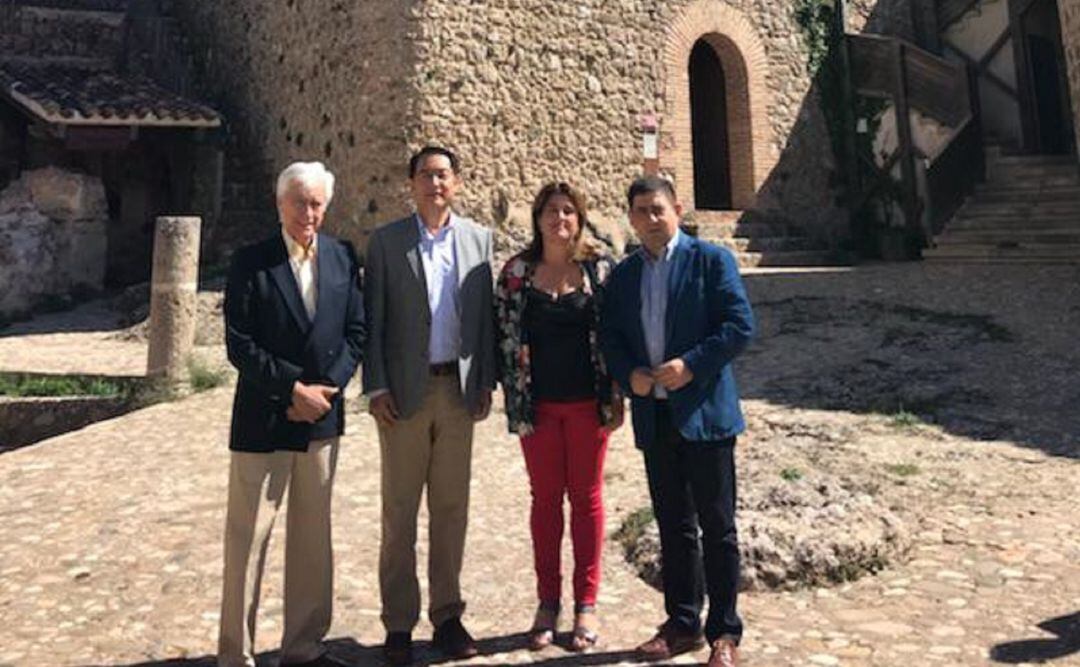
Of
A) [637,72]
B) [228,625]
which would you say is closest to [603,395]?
[228,625]

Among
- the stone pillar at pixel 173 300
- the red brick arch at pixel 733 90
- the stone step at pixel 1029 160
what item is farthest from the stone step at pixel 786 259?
the stone pillar at pixel 173 300

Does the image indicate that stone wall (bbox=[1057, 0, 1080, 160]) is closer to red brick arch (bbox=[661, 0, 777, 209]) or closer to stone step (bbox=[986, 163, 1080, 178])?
stone step (bbox=[986, 163, 1080, 178])

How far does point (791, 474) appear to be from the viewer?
4418 millimetres

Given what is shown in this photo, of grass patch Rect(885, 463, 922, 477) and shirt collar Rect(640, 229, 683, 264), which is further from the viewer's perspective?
grass patch Rect(885, 463, 922, 477)

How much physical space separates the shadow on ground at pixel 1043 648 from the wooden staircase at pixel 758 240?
28.5 feet

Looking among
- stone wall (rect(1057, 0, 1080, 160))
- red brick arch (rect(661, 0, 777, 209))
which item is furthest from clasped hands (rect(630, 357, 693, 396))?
red brick arch (rect(661, 0, 777, 209))

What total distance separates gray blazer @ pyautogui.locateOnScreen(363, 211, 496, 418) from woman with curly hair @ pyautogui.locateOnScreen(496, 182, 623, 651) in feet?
0.34

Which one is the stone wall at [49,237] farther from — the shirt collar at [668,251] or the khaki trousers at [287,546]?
the shirt collar at [668,251]

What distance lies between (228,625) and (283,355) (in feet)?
3.19

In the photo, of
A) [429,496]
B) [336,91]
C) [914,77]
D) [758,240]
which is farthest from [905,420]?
[914,77]

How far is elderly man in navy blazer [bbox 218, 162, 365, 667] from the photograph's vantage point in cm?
271

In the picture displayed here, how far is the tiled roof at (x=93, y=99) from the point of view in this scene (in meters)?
10.9

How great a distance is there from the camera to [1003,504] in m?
4.14

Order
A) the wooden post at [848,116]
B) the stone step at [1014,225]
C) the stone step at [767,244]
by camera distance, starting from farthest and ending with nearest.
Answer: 1. the wooden post at [848,116]
2. the stone step at [767,244]
3. the stone step at [1014,225]
